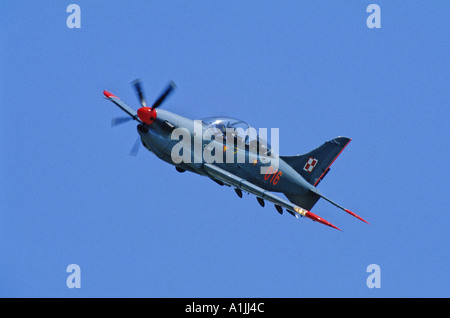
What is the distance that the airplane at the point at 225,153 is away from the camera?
99.3 feet

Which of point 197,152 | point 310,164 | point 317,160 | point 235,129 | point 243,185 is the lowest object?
point 243,185

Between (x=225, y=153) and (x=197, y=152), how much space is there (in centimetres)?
111

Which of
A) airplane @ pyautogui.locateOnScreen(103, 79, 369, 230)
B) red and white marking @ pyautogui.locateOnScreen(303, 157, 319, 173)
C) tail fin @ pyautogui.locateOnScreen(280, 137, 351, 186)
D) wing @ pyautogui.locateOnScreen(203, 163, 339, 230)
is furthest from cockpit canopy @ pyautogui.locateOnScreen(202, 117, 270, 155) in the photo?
red and white marking @ pyautogui.locateOnScreen(303, 157, 319, 173)

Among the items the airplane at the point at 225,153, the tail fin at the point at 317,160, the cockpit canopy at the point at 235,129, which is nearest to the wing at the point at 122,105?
the airplane at the point at 225,153

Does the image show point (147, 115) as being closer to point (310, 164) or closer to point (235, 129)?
point (235, 129)

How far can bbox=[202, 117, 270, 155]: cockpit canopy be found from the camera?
30.9 meters

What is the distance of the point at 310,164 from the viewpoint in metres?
33.6

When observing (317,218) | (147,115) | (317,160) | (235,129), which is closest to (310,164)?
(317,160)
